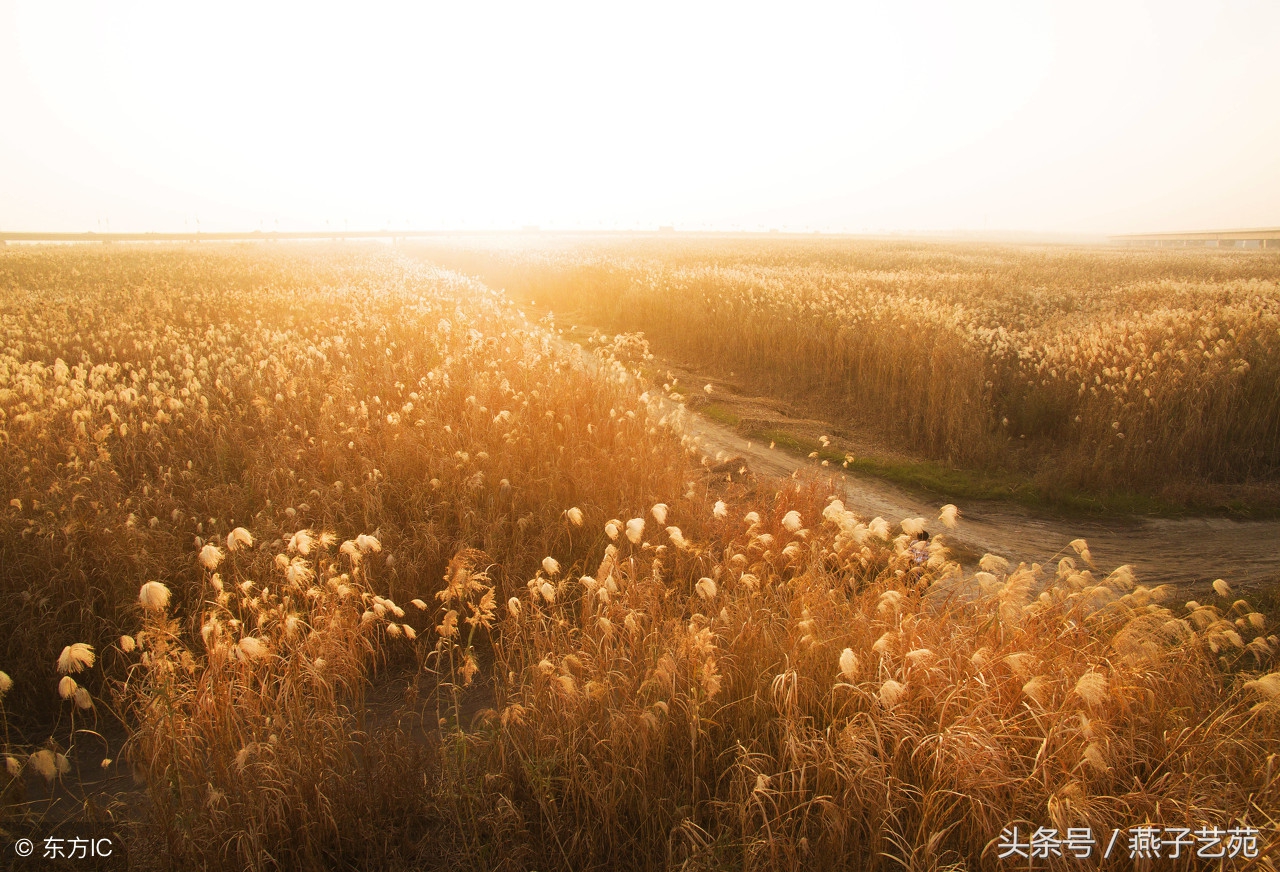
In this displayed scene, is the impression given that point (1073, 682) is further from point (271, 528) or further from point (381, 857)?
point (271, 528)

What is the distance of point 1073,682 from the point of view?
107 inches

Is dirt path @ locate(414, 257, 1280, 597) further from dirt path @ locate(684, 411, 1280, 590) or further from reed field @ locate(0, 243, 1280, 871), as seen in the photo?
reed field @ locate(0, 243, 1280, 871)

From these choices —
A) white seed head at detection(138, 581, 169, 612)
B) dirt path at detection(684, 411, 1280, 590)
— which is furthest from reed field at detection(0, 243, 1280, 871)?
dirt path at detection(684, 411, 1280, 590)

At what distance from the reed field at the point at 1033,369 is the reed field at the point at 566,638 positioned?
0.25ft

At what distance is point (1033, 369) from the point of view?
987 centimetres

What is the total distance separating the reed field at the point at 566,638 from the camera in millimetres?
2414

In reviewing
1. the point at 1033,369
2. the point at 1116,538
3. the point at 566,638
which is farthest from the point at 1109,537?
the point at 566,638

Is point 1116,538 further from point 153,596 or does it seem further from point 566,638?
point 153,596

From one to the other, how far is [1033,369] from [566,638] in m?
9.36

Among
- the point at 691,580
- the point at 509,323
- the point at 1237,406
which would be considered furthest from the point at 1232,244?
the point at 691,580

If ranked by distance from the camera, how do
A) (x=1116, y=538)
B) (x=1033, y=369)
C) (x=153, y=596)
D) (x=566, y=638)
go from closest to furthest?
(x=153, y=596) < (x=566, y=638) < (x=1116, y=538) < (x=1033, y=369)

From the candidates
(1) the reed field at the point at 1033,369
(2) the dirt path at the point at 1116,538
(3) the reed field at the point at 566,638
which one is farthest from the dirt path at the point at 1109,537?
(1) the reed field at the point at 1033,369

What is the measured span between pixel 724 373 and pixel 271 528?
10462mm

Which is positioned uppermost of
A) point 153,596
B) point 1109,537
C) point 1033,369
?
point 1033,369
